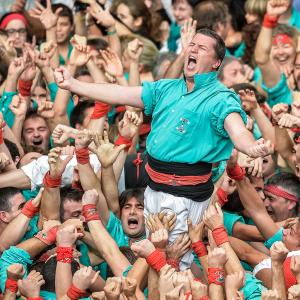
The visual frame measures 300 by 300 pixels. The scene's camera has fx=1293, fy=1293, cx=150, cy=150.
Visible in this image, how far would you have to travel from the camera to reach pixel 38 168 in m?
8.96

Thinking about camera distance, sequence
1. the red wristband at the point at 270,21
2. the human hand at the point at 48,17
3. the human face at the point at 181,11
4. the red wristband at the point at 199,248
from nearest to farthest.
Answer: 1. the red wristband at the point at 199,248
2. the red wristband at the point at 270,21
3. the human hand at the point at 48,17
4. the human face at the point at 181,11

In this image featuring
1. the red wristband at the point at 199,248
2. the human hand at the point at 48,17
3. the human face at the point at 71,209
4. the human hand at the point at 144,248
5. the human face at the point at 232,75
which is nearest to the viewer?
the human hand at the point at 144,248

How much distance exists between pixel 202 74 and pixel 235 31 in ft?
15.5

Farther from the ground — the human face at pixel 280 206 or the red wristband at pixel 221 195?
the red wristband at pixel 221 195

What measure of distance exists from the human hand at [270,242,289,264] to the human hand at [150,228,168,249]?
2.25 ft

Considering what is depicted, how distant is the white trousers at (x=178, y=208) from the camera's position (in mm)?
7777

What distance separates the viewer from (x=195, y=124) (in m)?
7.64

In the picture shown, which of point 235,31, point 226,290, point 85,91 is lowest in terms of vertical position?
point 235,31

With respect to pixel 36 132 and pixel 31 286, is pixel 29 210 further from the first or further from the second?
pixel 36 132

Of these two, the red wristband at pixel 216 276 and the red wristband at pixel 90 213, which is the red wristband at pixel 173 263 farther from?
the red wristband at pixel 90 213

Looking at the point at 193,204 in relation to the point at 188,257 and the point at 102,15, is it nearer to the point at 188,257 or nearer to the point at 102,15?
the point at 188,257

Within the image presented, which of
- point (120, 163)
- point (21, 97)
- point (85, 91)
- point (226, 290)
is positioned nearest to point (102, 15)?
point (21, 97)

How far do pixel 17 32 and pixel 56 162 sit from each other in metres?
3.39

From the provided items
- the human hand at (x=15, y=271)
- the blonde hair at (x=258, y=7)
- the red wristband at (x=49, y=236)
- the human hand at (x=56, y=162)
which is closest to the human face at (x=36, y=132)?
the human hand at (x=56, y=162)
